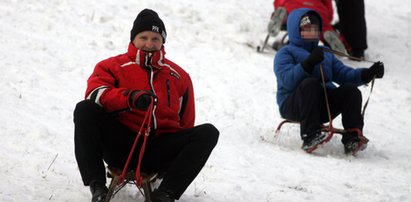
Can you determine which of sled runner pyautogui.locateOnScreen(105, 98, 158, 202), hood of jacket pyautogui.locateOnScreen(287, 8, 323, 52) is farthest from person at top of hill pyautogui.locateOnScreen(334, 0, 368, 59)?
sled runner pyautogui.locateOnScreen(105, 98, 158, 202)

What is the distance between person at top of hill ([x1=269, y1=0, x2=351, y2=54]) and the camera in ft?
Result: 33.0

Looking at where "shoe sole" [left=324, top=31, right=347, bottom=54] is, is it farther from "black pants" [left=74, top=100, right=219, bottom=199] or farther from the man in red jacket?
"black pants" [left=74, top=100, right=219, bottom=199]

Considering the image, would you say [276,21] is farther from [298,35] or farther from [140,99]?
[140,99]

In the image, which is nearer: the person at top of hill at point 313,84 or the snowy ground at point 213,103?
the snowy ground at point 213,103

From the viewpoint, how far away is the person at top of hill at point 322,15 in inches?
396

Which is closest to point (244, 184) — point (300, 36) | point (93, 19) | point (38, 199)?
point (38, 199)

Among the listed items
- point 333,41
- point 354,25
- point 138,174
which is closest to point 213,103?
point 333,41

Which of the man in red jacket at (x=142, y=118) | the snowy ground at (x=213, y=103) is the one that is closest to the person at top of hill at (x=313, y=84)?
the snowy ground at (x=213, y=103)

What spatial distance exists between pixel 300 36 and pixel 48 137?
280 centimetres

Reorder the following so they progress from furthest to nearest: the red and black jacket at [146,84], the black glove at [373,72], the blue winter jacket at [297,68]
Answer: the blue winter jacket at [297,68] → the black glove at [373,72] → the red and black jacket at [146,84]

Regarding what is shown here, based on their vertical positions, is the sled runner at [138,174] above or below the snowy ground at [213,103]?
above

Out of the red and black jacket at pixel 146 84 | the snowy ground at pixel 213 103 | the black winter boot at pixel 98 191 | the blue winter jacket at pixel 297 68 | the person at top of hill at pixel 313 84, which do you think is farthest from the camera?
the blue winter jacket at pixel 297 68

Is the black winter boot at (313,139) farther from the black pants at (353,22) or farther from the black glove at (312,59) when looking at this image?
the black pants at (353,22)

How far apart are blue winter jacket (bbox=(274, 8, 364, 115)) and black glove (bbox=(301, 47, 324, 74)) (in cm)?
7
